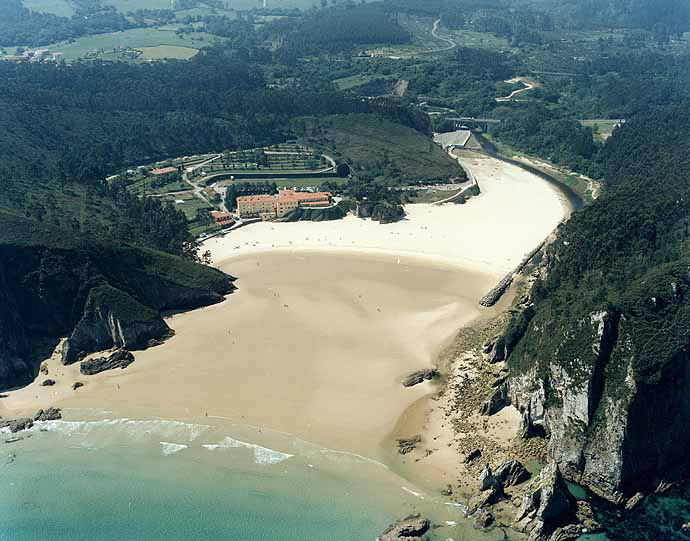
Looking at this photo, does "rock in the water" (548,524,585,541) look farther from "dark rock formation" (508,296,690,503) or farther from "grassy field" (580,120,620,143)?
"grassy field" (580,120,620,143)

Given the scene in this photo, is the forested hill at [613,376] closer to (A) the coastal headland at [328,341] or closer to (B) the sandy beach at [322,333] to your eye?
(A) the coastal headland at [328,341]

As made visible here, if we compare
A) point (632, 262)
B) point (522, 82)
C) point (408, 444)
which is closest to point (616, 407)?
point (408, 444)

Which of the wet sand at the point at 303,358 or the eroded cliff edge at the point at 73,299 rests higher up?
the eroded cliff edge at the point at 73,299

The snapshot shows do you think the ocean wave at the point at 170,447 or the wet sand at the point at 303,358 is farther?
the wet sand at the point at 303,358

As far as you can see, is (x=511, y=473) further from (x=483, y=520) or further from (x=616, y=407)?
(x=616, y=407)

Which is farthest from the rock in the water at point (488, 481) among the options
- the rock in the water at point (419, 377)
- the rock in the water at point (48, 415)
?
the rock in the water at point (48, 415)

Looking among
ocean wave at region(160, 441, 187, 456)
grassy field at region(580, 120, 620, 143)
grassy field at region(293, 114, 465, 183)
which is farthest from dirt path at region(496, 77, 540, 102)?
ocean wave at region(160, 441, 187, 456)

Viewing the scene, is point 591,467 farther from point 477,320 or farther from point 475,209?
A: point 475,209
